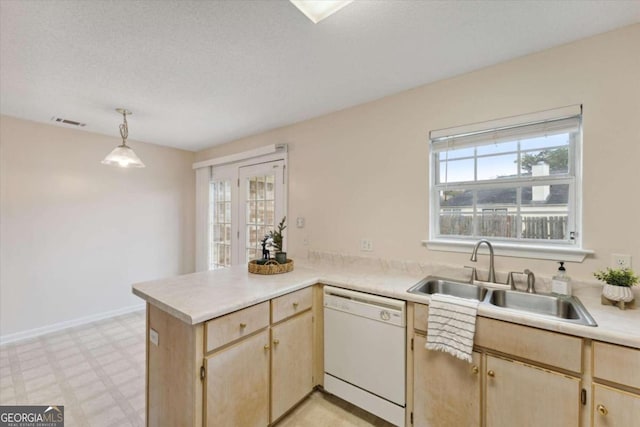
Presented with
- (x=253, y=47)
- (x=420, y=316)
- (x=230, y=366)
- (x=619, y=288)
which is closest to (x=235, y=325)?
(x=230, y=366)

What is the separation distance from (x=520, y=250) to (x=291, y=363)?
5.60 feet

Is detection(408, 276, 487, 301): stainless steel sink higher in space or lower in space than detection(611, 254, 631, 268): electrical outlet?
lower

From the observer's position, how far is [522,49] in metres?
1.70

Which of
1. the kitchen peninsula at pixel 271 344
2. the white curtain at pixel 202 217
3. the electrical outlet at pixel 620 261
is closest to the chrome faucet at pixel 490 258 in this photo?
the kitchen peninsula at pixel 271 344

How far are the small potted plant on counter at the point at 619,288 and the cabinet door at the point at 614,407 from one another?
18.8 inches

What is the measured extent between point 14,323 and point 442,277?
4.29 meters

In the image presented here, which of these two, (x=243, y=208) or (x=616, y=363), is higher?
(x=243, y=208)

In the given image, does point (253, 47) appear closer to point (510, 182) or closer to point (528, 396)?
point (510, 182)

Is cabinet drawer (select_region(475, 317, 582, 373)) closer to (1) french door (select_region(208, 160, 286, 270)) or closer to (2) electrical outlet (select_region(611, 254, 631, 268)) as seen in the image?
(2) electrical outlet (select_region(611, 254, 631, 268))

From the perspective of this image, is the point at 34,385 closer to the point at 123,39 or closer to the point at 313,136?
the point at 123,39

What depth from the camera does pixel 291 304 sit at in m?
1.82

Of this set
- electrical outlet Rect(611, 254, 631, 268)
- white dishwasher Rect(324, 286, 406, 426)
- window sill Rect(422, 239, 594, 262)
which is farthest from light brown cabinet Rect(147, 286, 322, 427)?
electrical outlet Rect(611, 254, 631, 268)

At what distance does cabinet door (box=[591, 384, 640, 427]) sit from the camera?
1.08 metres

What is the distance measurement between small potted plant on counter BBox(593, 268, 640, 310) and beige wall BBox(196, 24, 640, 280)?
0.16m
